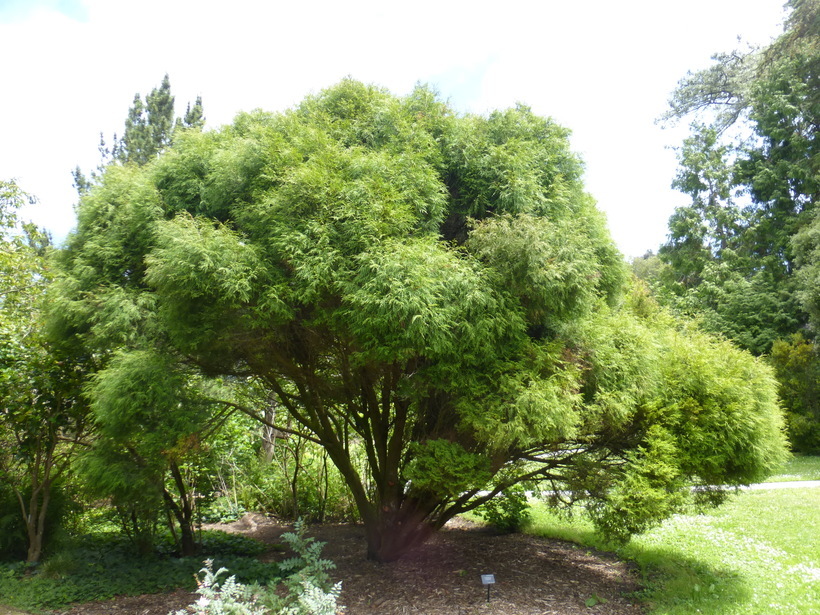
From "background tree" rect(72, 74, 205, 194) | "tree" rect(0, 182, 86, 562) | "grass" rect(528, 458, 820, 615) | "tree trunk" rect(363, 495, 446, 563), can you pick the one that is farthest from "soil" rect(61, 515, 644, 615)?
"background tree" rect(72, 74, 205, 194)

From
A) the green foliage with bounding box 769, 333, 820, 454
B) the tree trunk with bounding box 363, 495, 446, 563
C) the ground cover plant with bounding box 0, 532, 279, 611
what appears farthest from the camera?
the green foliage with bounding box 769, 333, 820, 454

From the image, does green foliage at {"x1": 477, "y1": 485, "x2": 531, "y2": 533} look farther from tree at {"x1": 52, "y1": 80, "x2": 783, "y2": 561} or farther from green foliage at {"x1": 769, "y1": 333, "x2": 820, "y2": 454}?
green foliage at {"x1": 769, "y1": 333, "x2": 820, "y2": 454}

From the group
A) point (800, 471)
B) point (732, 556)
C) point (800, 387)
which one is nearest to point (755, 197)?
point (800, 387)

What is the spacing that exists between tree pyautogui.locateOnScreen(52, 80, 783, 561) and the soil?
0.51m

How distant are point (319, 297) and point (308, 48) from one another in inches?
126

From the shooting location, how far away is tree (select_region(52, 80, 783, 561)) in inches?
177

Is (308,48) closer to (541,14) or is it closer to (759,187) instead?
(541,14)

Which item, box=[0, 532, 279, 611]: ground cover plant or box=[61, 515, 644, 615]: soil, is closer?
box=[61, 515, 644, 615]: soil

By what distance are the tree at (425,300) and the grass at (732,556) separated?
988 millimetres

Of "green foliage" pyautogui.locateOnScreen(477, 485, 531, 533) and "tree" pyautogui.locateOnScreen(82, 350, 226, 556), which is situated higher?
"tree" pyautogui.locateOnScreen(82, 350, 226, 556)

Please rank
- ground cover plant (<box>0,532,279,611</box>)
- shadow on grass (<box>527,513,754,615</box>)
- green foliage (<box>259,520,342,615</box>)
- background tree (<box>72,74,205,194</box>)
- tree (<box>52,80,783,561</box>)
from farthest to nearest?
background tree (<box>72,74,205,194</box>) → ground cover plant (<box>0,532,279,611</box>) → shadow on grass (<box>527,513,754,615</box>) → tree (<box>52,80,783,561</box>) → green foliage (<box>259,520,342,615</box>)

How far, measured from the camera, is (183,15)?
557cm

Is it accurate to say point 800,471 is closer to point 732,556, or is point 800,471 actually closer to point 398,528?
point 732,556

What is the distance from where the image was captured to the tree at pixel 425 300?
4.48 meters
